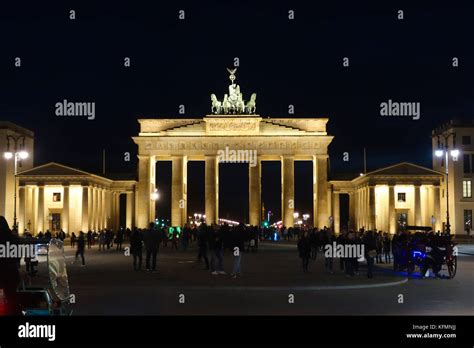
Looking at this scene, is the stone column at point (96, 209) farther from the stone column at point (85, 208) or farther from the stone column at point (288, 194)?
the stone column at point (288, 194)

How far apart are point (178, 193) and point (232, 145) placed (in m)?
8.65

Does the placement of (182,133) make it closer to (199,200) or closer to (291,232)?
(291,232)

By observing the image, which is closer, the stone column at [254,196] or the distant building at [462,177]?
the distant building at [462,177]

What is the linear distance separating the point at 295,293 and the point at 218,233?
25.2ft

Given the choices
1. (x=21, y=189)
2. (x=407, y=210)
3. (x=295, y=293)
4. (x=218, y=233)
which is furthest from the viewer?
(x=407, y=210)

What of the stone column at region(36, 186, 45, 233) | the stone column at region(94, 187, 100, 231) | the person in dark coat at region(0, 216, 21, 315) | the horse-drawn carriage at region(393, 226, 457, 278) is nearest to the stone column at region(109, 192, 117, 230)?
the stone column at region(94, 187, 100, 231)

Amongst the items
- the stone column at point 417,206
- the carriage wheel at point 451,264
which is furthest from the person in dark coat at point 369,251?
the stone column at point 417,206

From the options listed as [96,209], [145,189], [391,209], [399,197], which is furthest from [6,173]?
[399,197]

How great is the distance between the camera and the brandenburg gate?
8219 cm

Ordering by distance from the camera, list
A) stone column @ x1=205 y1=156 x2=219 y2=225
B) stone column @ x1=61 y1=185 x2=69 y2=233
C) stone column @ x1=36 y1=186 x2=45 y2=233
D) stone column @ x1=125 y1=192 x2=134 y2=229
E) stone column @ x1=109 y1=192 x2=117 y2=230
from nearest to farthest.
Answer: stone column @ x1=61 y1=185 x2=69 y2=233, stone column @ x1=36 y1=186 x2=45 y2=233, stone column @ x1=205 y1=156 x2=219 y2=225, stone column @ x1=125 y1=192 x2=134 y2=229, stone column @ x1=109 y1=192 x2=117 y2=230

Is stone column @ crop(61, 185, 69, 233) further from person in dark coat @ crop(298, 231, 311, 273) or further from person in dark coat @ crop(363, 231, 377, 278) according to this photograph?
person in dark coat @ crop(363, 231, 377, 278)

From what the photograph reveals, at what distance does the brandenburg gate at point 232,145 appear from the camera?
8219 cm

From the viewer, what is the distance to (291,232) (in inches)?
2896
